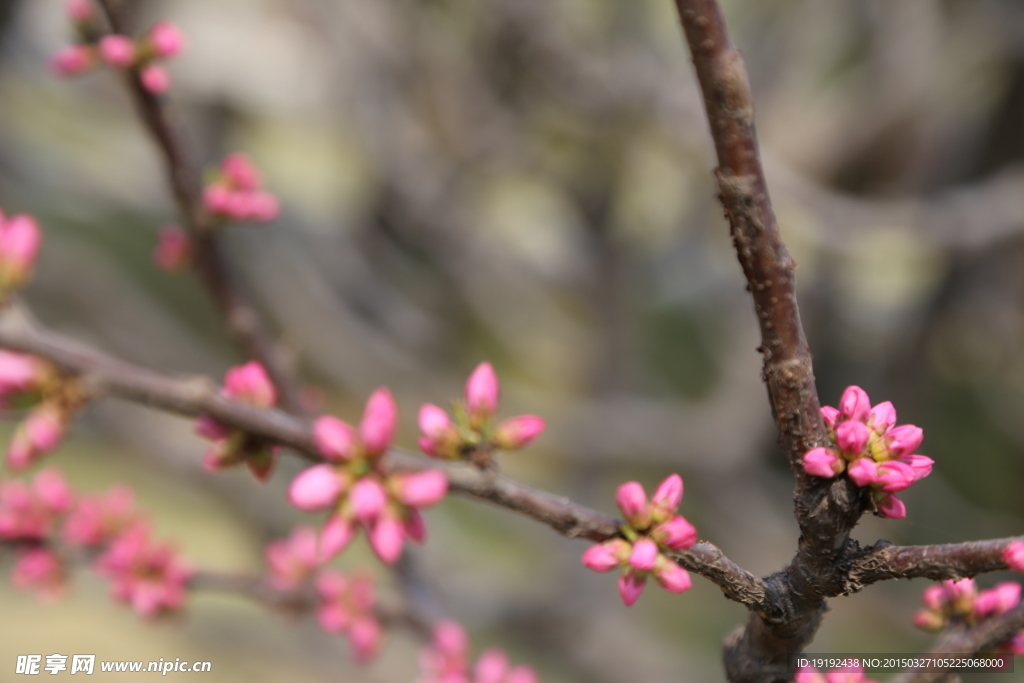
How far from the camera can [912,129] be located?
97.8 inches

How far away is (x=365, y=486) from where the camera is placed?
1.00 ft

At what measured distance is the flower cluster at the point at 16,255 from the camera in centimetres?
32

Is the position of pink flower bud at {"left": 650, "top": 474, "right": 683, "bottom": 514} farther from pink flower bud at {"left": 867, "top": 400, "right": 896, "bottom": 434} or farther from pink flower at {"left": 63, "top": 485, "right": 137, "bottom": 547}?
pink flower at {"left": 63, "top": 485, "right": 137, "bottom": 547}

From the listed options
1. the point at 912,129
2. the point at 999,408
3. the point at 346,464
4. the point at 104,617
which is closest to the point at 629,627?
the point at 104,617

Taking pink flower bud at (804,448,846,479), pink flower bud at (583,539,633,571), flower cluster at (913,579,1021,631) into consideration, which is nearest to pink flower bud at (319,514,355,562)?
pink flower bud at (583,539,633,571)

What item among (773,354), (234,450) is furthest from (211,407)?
(773,354)

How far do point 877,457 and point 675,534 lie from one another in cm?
11

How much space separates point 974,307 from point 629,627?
1.85 m

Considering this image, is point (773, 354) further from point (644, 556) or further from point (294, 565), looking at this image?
point (294, 565)

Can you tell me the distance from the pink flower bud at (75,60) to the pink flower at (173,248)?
15 centimetres

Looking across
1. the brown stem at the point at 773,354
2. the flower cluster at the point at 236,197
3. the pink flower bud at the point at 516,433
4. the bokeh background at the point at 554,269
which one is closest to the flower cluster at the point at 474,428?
the pink flower bud at the point at 516,433

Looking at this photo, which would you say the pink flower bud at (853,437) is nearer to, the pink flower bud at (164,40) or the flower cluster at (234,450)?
the flower cluster at (234,450)

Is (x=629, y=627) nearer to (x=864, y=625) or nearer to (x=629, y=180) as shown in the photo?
(x=864, y=625)

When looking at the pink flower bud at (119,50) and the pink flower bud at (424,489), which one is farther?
the pink flower bud at (119,50)
